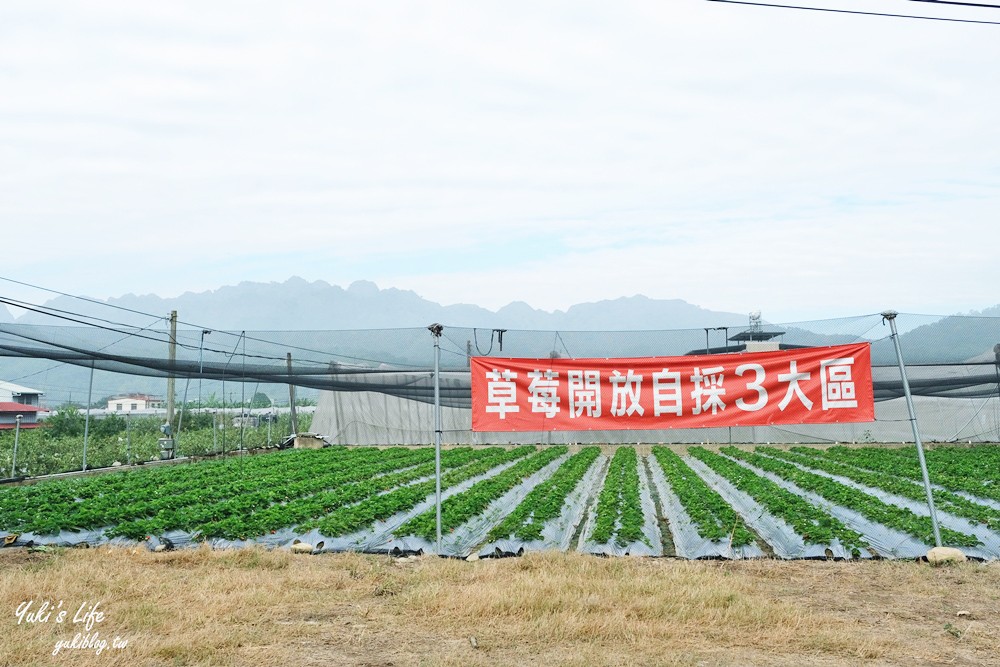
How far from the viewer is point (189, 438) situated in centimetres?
2747

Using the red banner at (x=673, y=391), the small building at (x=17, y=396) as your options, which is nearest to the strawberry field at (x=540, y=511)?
the red banner at (x=673, y=391)

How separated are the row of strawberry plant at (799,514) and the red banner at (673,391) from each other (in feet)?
4.31

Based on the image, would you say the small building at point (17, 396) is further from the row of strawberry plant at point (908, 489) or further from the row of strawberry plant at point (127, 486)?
the row of strawberry plant at point (908, 489)

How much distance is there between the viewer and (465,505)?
10688mm

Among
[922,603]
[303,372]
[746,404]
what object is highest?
[303,372]

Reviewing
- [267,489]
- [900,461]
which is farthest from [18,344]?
[900,461]

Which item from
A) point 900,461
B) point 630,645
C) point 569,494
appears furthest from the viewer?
point 900,461

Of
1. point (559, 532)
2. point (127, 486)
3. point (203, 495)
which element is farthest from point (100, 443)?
point (559, 532)

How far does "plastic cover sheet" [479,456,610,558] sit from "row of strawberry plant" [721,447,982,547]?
3644 millimetres

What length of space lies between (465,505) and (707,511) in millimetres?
3314

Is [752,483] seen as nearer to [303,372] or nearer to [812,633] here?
[812,633]

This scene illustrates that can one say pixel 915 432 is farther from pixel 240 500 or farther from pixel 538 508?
pixel 240 500

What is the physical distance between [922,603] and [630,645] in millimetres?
2758

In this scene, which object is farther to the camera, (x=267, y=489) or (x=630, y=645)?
(x=267, y=489)
